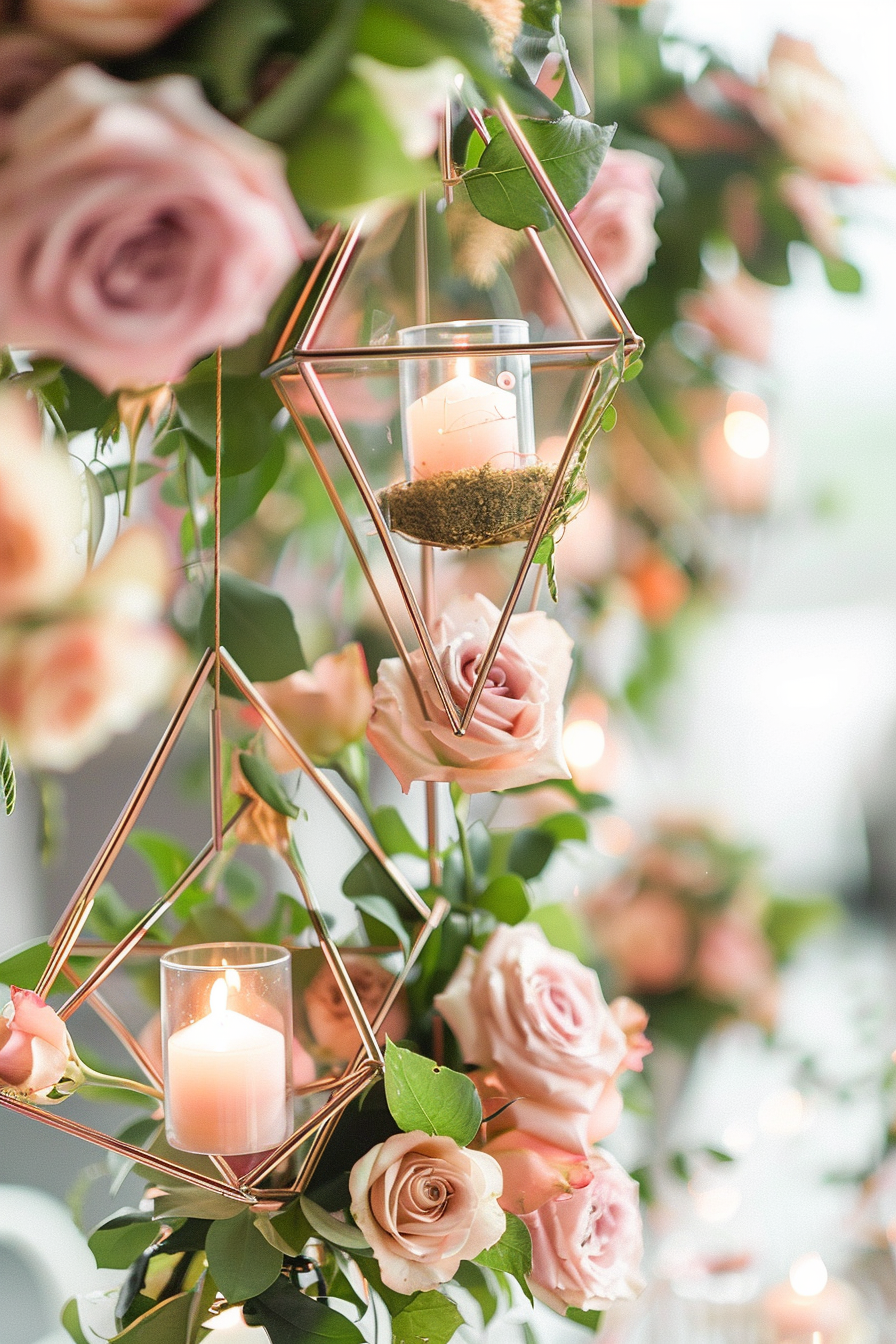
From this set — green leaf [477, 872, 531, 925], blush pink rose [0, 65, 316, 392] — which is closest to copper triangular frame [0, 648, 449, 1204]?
green leaf [477, 872, 531, 925]

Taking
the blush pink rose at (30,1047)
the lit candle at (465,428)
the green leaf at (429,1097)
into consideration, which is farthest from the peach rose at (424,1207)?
the lit candle at (465,428)

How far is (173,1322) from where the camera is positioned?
401 mm

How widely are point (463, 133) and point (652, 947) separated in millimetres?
468

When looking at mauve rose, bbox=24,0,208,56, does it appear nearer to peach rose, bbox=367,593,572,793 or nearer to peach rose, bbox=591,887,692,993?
peach rose, bbox=367,593,572,793

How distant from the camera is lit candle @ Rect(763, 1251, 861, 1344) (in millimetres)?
643

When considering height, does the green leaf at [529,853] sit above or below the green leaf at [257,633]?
below

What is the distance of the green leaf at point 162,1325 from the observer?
40 centimetres

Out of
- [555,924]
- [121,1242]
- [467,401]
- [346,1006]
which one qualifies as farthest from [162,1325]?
[467,401]

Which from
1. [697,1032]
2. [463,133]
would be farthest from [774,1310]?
[463,133]

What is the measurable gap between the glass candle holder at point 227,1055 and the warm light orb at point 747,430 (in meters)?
0.40

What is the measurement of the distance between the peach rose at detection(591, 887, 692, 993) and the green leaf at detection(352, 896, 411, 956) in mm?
207

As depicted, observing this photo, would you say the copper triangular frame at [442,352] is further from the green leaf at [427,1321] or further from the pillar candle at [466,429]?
the green leaf at [427,1321]

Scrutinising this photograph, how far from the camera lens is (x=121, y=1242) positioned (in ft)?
1.39

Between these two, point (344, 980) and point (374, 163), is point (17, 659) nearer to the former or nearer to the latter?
point (374, 163)
